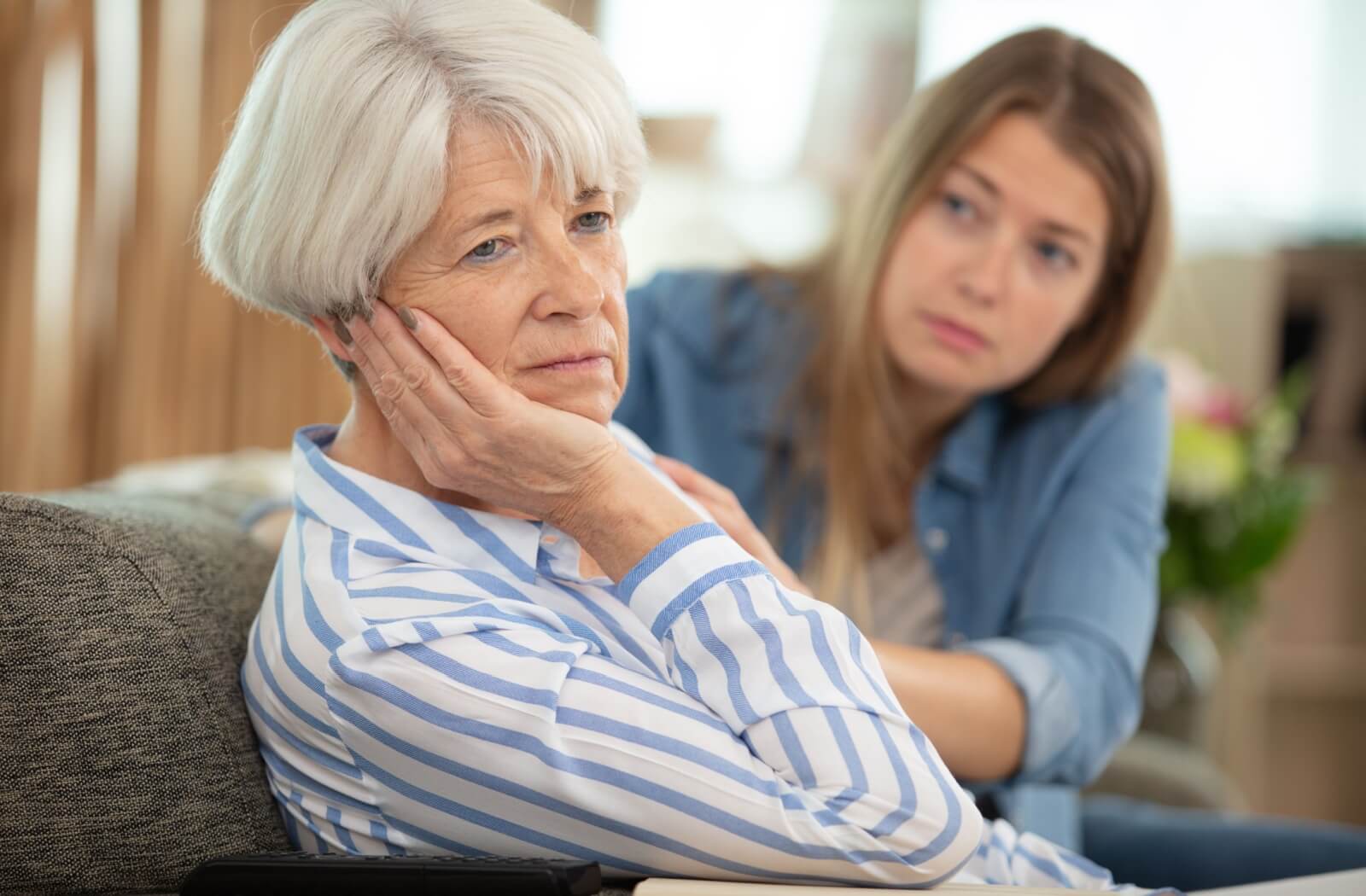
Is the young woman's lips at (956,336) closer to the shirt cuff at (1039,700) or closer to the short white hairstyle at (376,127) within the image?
the shirt cuff at (1039,700)

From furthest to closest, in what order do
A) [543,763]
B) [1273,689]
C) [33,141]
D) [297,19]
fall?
[1273,689]
[33,141]
[297,19]
[543,763]

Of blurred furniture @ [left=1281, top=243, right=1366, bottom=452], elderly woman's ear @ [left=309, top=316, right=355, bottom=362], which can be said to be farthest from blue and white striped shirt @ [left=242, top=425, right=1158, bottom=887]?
blurred furniture @ [left=1281, top=243, right=1366, bottom=452]

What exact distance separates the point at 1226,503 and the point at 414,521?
233 cm

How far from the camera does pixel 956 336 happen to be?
1.67m

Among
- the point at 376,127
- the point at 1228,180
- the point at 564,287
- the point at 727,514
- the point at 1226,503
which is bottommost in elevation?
the point at 1226,503

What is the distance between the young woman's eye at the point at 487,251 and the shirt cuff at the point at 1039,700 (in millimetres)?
758

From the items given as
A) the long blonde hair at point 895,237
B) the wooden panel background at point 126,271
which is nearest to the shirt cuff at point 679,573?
the long blonde hair at point 895,237

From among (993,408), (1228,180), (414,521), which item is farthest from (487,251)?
(1228,180)

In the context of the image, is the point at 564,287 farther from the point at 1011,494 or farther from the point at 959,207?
the point at 1011,494

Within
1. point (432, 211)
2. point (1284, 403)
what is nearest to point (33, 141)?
point (432, 211)

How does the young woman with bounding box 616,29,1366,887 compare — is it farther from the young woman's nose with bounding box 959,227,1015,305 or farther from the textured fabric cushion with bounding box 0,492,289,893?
the textured fabric cushion with bounding box 0,492,289,893

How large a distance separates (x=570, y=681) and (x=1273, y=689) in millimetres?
4311

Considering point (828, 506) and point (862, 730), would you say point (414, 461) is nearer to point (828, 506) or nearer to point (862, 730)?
point (862, 730)

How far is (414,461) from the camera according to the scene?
1087mm
